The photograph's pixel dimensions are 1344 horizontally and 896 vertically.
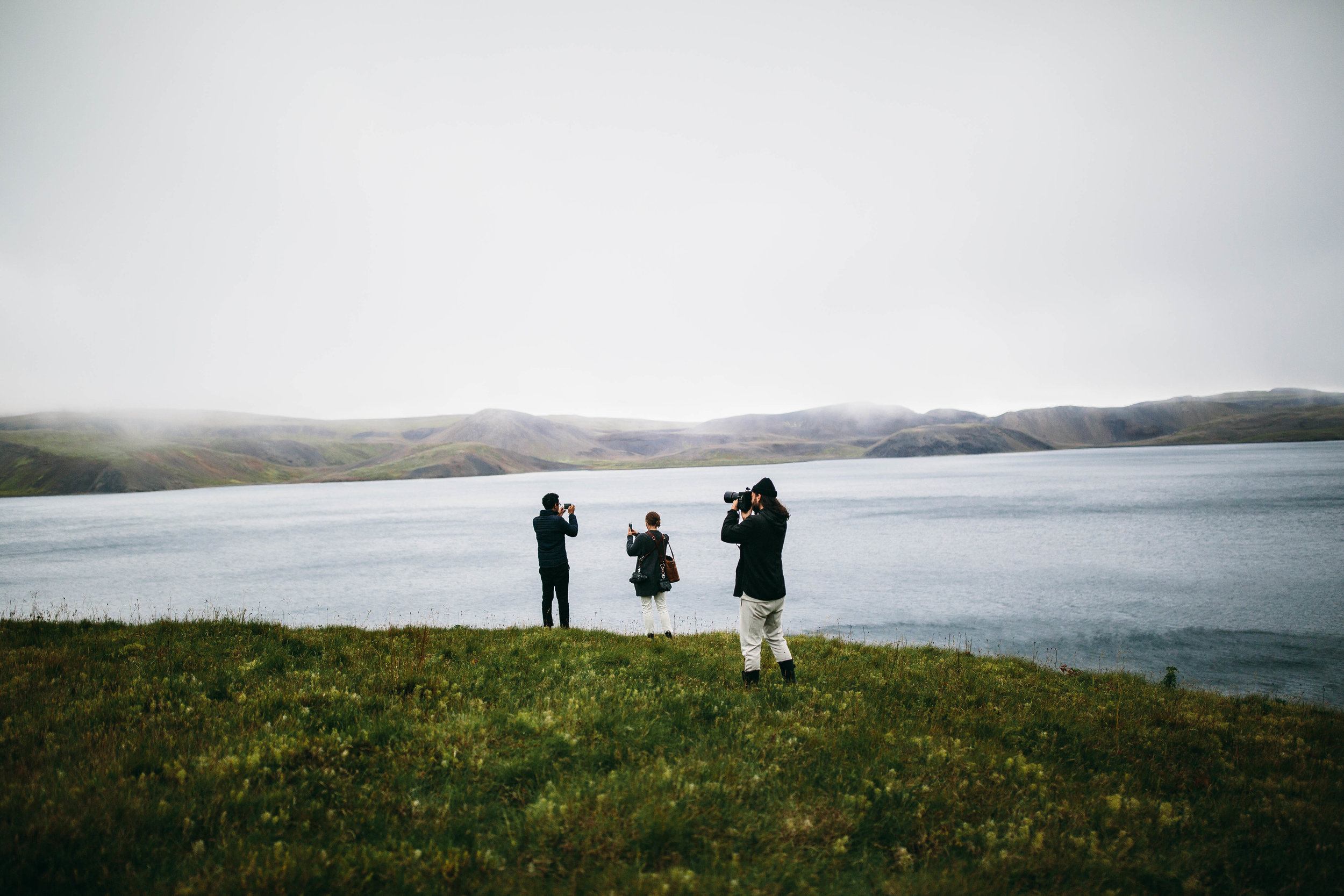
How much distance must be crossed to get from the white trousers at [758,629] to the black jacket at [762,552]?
14 centimetres

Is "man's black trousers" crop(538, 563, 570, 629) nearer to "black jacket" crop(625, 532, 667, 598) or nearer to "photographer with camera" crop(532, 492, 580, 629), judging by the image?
"photographer with camera" crop(532, 492, 580, 629)

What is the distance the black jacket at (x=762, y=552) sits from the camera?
9.95 meters

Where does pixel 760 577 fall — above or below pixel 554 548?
above

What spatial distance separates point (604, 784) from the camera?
6543mm

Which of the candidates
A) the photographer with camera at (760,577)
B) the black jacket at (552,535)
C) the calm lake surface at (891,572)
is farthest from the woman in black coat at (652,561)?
the photographer with camera at (760,577)

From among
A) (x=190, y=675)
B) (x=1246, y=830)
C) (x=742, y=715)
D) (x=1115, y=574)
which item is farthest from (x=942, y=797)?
(x=1115, y=574)

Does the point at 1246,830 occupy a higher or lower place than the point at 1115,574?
higher

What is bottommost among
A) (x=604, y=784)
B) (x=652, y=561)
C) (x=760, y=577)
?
(x=604, y=784)

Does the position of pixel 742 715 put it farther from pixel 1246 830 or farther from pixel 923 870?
pixel 1246 830

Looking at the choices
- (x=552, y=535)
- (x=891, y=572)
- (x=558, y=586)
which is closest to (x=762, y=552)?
(x=552, y=535)

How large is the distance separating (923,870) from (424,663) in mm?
8220

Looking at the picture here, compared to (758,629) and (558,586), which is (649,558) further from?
(758,629)

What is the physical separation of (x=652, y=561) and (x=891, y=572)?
31490mm

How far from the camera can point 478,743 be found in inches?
288
